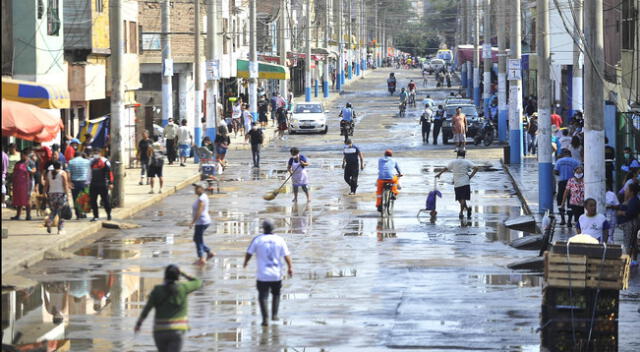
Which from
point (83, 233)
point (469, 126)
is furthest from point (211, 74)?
point (83, 233)

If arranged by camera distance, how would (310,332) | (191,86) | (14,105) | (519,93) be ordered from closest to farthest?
1. (310,332)
2. (14,105)
3. (519,93)
4. (191,86)

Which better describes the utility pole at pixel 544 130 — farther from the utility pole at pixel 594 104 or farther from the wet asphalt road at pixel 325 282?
the utility pole at pixel 594 104

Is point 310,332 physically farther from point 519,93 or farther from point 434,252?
point 519,93

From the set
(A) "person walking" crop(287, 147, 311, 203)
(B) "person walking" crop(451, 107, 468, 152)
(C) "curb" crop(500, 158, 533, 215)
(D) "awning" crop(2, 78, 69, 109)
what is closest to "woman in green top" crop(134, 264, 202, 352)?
(D) "awning" crop(2, 78, 69, 109)

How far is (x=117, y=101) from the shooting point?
32594 millimetres

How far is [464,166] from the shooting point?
99.0 ft

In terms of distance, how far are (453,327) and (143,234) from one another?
483 inches

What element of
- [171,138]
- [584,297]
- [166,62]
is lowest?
[584,297]

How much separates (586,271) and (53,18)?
2616cm

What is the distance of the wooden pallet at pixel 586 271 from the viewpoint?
1502 cm

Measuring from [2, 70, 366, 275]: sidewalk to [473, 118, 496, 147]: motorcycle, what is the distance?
16.5 m

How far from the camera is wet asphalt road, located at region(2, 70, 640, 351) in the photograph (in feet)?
54.7

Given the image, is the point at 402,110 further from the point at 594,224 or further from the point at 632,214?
the point at 594,224

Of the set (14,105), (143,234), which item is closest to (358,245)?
(143,234)
